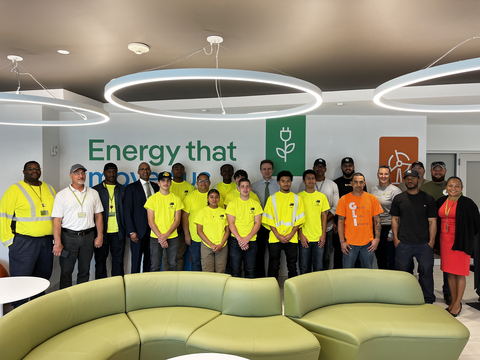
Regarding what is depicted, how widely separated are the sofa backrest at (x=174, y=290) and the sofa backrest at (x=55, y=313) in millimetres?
117

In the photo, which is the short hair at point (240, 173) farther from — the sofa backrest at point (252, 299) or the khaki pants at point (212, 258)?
the sofa backrest at point (252, 299)

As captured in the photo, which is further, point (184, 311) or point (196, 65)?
point (196, 65)

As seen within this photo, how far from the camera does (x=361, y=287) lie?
3.20m

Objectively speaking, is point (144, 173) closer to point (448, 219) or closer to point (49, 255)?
point (49, 255)

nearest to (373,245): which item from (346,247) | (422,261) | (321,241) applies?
(346,247)

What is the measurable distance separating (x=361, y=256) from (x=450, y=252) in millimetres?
1026

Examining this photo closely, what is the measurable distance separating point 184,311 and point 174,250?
1.86m

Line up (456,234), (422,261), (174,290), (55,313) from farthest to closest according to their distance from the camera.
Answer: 1. (422,261)
2. (456,234)
3. (174,290)
4. (55,313)

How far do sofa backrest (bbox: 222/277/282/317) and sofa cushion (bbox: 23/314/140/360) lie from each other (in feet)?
2.77

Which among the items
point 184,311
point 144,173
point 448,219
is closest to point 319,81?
point 448,219

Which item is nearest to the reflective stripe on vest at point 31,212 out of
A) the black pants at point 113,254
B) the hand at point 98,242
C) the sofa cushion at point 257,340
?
the hand at point 98,242

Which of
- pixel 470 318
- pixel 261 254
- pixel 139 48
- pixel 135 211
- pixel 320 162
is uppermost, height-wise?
pixel 139 48

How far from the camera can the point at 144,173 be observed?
5203mm

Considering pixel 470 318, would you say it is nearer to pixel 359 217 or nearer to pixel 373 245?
pixel 373 245
